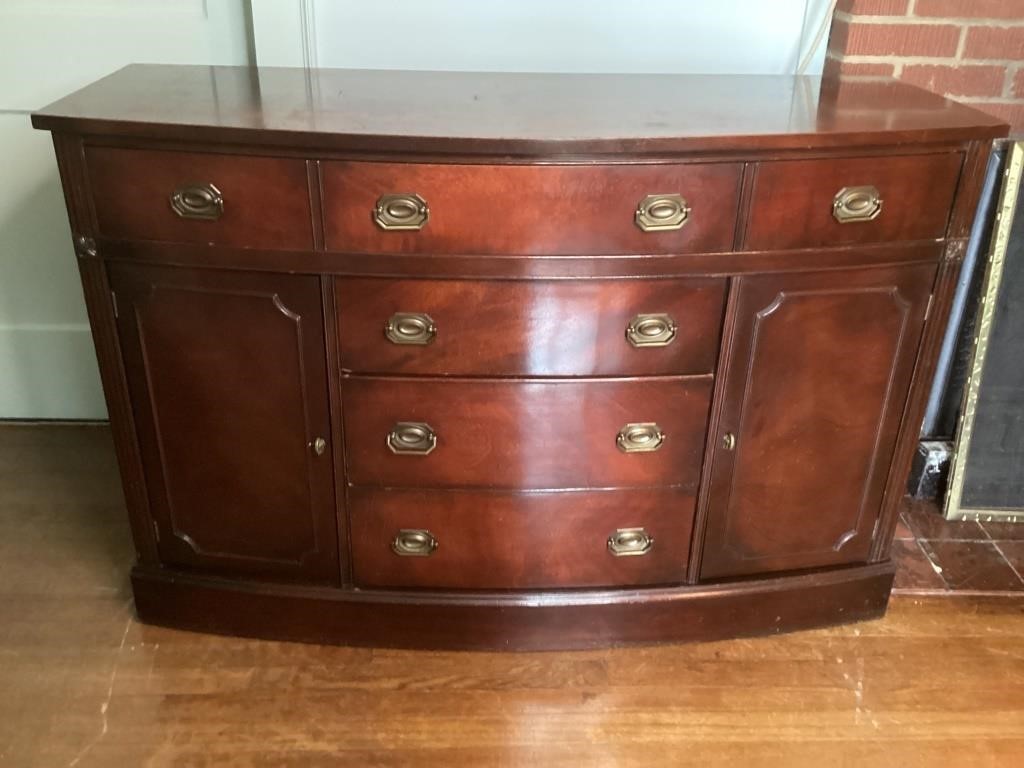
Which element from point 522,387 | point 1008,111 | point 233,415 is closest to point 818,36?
point 1008,111

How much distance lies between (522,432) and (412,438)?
7.3 inches

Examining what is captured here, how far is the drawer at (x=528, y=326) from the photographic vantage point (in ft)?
4.52

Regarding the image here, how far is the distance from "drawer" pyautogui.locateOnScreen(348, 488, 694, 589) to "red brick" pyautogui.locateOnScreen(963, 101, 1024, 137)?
1.03 m

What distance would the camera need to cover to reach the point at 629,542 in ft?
5.24

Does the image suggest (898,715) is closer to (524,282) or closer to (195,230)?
(524,282)

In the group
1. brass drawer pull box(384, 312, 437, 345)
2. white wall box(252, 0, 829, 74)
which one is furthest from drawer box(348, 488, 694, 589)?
white wall box(252, 0, 829, 74)

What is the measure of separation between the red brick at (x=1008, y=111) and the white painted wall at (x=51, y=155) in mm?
1528

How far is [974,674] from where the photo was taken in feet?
5.35

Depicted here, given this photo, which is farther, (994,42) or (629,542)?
(994,42)

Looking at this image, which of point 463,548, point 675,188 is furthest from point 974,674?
point 675,188

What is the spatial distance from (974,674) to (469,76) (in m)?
1.45

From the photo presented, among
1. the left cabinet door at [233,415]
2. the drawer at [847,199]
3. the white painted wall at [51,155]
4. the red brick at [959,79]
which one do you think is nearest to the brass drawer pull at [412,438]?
the left cabinet door at [233,415]

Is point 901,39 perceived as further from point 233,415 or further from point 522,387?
point 233,415

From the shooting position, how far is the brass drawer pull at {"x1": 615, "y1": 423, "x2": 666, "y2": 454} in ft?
4.90
